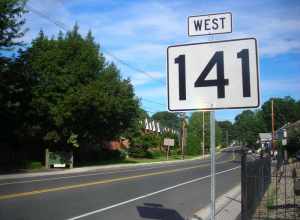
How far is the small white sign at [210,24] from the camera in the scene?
17.4 feet

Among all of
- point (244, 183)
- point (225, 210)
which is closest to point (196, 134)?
point (225, 210)

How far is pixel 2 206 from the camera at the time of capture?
515 inches

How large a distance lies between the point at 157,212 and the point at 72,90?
25104mm

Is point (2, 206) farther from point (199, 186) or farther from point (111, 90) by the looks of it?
point (111, 90)

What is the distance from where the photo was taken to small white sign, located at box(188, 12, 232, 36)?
532 cm

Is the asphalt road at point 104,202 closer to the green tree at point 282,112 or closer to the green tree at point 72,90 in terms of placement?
the green tree at point 72,90

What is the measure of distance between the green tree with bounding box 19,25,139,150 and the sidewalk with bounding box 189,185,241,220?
2206cm

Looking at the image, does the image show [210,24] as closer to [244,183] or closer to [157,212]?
[244,183]

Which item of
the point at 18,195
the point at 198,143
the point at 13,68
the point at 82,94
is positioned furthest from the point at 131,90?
the point at 198,143

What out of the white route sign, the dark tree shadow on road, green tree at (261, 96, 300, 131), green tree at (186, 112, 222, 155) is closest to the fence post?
the white route sign

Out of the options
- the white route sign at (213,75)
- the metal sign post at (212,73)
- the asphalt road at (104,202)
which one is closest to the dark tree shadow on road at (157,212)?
the asphalt road at (104,202)

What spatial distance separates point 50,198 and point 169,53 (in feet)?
35.4

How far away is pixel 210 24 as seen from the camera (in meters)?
5.37

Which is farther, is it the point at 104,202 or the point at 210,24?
the point at 104,202
